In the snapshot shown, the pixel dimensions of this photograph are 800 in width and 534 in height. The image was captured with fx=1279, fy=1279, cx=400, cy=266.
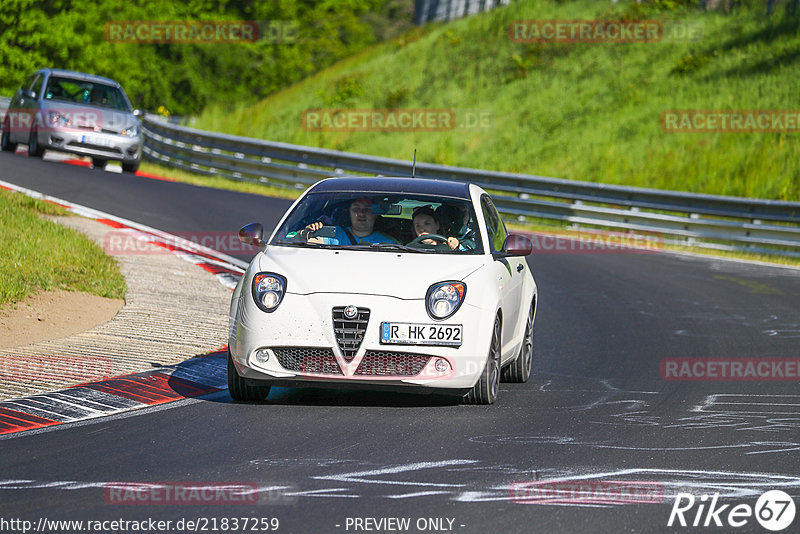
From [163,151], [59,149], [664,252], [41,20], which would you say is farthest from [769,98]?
[41,20]

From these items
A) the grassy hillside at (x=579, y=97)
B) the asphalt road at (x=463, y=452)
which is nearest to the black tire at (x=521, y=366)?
the asphalt road at (x=463, y=452)

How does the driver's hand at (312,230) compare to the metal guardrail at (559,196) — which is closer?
the driver's hand at (312,230)

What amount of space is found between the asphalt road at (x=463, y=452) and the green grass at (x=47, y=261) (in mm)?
3882

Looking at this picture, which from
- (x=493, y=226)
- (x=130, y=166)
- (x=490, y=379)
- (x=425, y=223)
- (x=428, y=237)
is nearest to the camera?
(x=490, y=379)

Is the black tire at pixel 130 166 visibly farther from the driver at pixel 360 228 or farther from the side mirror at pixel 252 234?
the side mirror at pixel 252 234

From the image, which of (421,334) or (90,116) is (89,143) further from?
(421,334)

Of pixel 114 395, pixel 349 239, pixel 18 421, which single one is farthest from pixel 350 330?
pixel 18 421

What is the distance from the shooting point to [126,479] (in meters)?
6.17

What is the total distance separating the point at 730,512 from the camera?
5.94m

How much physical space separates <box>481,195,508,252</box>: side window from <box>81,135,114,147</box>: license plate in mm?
16407

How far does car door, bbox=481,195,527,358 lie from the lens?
8898 millimetres

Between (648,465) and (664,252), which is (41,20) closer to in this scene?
(664,252)

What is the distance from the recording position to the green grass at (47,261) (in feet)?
38.8

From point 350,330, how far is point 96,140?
18.3 meters
